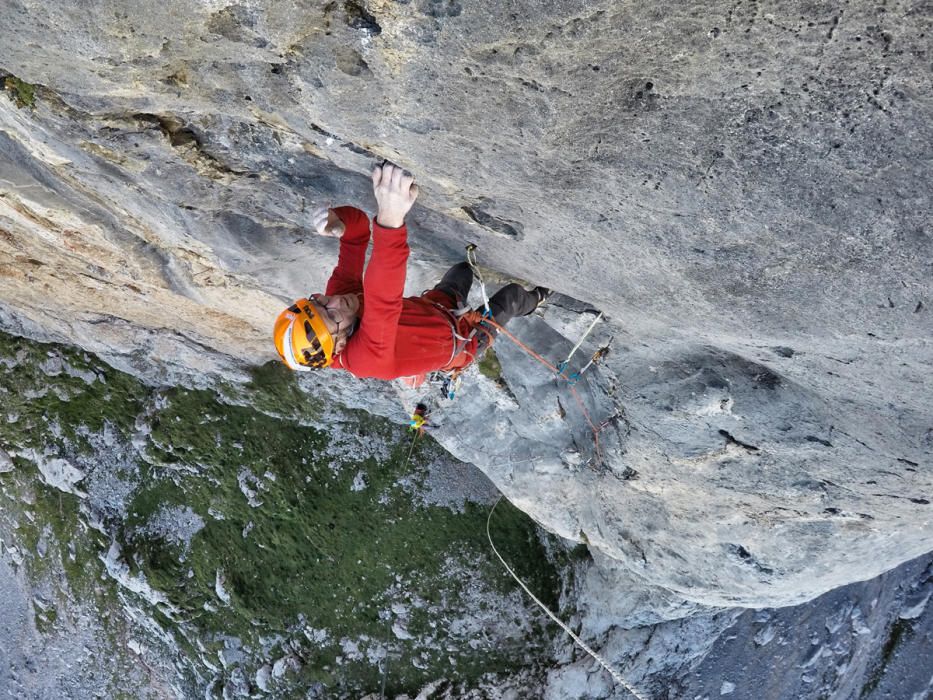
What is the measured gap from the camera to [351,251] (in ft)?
13.8

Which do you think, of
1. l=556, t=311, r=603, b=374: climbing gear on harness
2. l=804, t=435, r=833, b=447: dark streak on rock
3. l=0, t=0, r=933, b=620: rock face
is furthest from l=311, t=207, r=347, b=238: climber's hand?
l=804, t=435, r=833, b=447: dark streak on rock

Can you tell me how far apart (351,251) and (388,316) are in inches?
32.0

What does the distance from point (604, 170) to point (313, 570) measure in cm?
786

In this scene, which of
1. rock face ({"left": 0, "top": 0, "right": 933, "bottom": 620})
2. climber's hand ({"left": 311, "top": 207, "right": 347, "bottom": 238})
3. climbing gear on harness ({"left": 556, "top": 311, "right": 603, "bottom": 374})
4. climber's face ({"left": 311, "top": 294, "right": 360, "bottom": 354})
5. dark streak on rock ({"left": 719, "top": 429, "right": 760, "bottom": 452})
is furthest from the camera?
climbing gear on harness ({"left": 556, "top": 311, "right": 603, "bottom": 374})

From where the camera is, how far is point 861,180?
236cm

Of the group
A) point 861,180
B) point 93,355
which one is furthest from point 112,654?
point 861,180

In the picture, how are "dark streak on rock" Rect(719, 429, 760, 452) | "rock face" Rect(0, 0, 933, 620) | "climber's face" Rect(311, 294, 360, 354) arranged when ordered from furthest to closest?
"dark streak on rock" Rect(719, 429, 760, 452)
"climber's face" Rect(311, 294, 360, 354)
"rock face" Rect(0, 0, 933, 620)

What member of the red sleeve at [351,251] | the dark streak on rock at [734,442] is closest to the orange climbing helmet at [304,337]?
the red sleeve at [351,251]

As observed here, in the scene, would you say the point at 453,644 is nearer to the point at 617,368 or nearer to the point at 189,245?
the point at 617,368

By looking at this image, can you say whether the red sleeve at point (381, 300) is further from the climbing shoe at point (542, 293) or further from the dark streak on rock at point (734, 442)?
the dark streak on rock at point (734, 442)

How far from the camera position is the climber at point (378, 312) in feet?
10.9

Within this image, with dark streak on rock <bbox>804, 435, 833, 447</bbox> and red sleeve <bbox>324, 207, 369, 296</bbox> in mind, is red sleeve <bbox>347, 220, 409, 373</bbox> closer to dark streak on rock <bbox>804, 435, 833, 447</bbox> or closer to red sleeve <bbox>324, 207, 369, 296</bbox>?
red sleeve <bbox>324, 207, 369, 296</bbox>

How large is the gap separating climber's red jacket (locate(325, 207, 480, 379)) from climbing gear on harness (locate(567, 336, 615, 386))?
0.95m

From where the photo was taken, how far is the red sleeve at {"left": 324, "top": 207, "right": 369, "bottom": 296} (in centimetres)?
412
